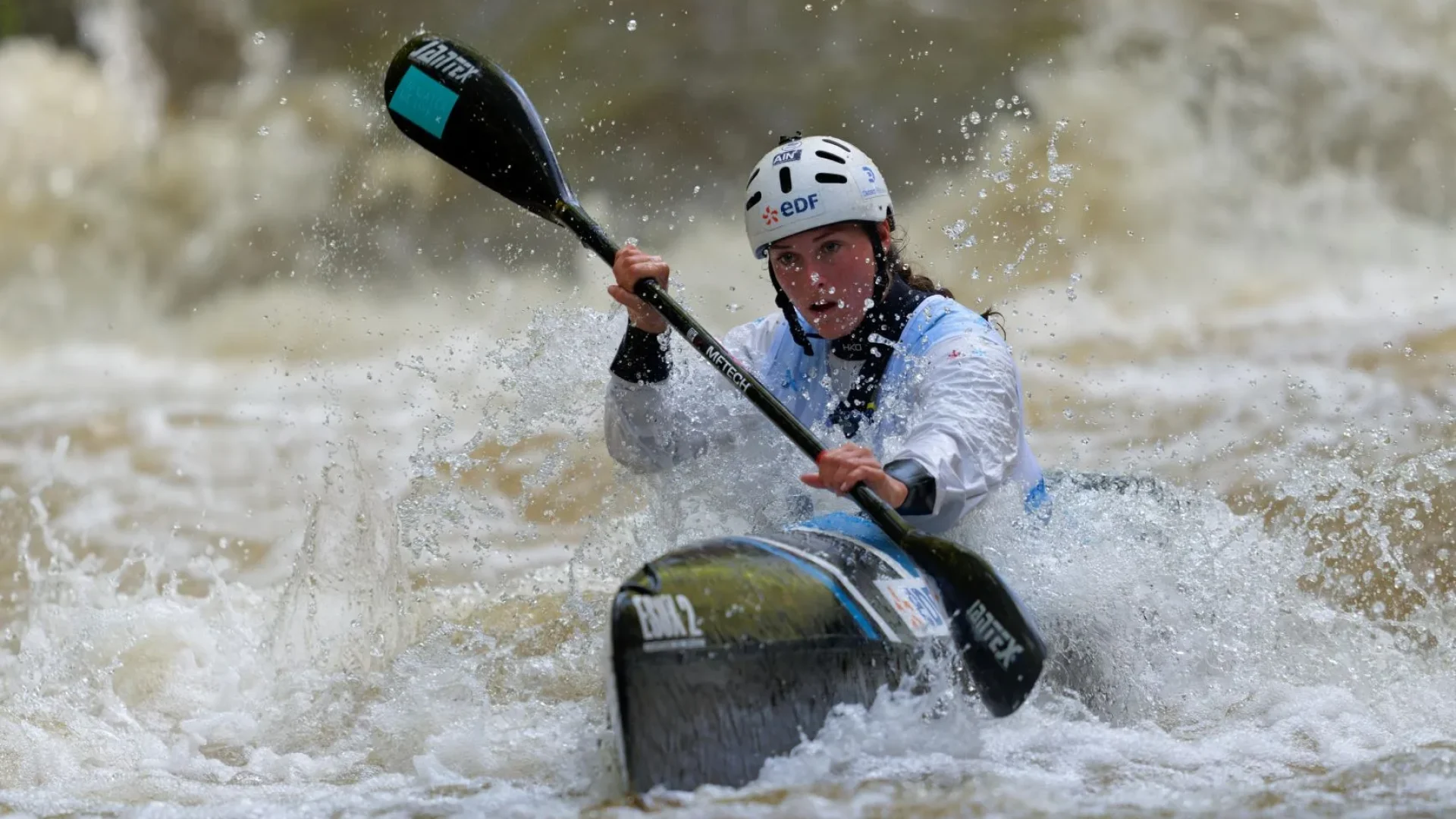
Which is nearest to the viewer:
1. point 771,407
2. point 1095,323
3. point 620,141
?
point 771,407

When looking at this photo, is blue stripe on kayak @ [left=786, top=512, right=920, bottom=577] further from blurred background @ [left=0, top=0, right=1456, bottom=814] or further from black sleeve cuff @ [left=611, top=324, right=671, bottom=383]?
blurred background @ [left=0, top=0, right=1456, bottom=814]

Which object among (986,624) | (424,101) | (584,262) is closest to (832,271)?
(986,624)

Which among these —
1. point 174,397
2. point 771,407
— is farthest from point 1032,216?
point 771,407

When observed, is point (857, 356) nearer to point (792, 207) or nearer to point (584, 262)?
point (792, 207)

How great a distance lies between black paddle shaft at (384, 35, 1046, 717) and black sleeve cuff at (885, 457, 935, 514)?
49 millimetres

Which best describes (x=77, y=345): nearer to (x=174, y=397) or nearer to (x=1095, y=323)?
(x=174, y=397)

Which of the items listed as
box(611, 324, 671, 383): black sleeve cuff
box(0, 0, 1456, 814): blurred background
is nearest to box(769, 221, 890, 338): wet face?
box(611, 324, 671, 383): black sleeve cuff

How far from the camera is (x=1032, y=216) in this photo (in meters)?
10.1

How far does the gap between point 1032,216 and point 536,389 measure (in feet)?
20.6

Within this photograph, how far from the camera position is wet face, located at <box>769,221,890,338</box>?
3.66 m

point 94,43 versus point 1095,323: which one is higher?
point 94,43

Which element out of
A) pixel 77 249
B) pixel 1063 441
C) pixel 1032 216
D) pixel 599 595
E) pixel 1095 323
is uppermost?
pixel 77 249

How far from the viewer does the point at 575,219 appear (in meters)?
4.11

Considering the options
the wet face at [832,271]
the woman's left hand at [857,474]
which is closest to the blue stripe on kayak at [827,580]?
the woman's left hand at [857,474]
